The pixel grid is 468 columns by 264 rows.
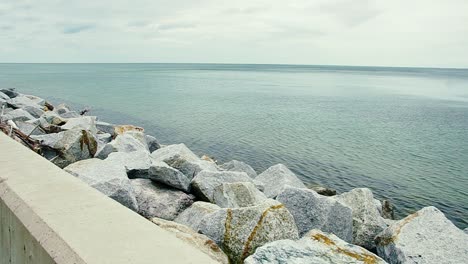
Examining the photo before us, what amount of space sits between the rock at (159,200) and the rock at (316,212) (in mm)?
1796

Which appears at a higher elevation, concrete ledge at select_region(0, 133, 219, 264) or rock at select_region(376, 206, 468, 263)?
concrete ledge at select_region(0, 133, 219, 264)

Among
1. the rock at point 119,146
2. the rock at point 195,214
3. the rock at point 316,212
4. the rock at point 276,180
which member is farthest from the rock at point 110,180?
the rock at point 276,180

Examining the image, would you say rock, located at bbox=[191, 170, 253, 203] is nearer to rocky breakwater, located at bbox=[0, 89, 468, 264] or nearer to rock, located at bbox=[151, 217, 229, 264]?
rocky breakwater, located at bbox=[0, 89, 468, 264]

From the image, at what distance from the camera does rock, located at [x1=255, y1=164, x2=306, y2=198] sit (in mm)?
10227

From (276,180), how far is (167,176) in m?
4.19

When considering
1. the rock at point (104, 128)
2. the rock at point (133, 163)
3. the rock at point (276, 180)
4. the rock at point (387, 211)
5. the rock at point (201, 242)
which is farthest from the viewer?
the rock at point (104, 128)

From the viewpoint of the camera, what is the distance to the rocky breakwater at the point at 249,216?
4.70m

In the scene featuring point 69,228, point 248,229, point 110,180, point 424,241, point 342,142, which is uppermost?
point 69,228

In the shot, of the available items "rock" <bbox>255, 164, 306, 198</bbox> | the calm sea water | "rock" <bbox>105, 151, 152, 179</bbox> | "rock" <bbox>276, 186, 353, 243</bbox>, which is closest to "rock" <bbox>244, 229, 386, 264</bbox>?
"rock" <bbox>276, 186, 353, 243</bbox>

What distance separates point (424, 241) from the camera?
6.30 meters

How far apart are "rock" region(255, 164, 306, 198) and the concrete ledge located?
7.78 metres

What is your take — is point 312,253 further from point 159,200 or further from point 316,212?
point 159,200

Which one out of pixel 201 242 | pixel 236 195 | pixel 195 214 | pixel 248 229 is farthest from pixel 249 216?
pixel 236 195

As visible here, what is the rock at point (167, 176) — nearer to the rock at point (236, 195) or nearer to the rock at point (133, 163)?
the rock at point (133, 163)
